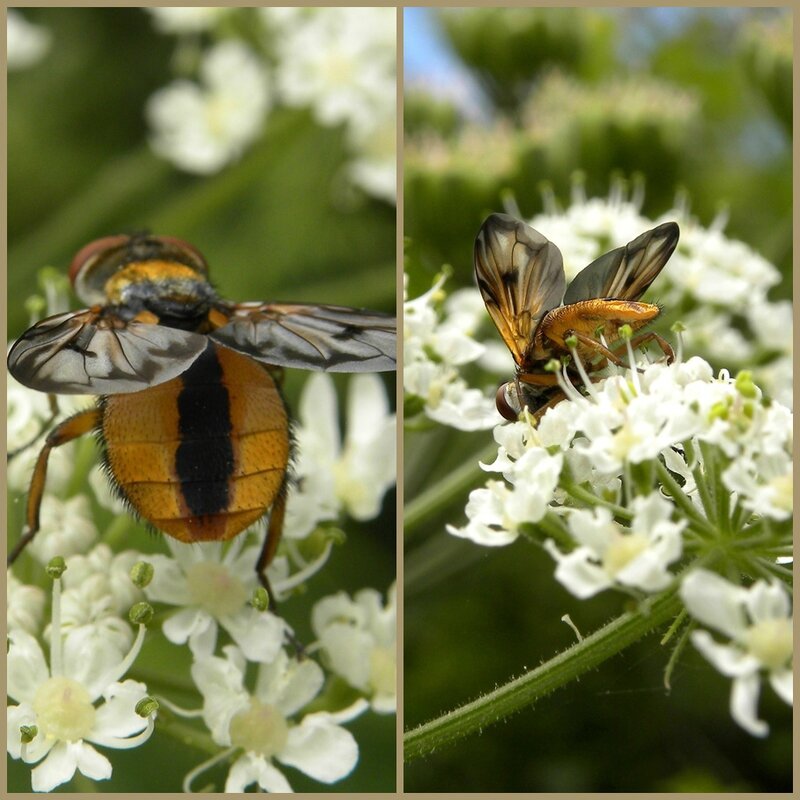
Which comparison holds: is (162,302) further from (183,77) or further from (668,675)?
(183,77)

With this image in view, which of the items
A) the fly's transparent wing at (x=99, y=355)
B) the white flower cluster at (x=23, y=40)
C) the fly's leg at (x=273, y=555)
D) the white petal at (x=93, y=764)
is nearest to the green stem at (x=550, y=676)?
the fly's leg at (x=273, y=555)

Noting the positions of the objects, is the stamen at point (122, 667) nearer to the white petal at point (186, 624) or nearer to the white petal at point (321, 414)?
the white petal at point (186, 624)

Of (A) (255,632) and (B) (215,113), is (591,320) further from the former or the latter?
(B) (215,113)

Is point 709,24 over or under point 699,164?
over

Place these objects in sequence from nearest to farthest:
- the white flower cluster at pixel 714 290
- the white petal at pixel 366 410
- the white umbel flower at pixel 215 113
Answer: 1. the white flower cluster at pixel 714 290
2. the white petal at pixel 366 410
3. the white umbel flower at pixel 215 113

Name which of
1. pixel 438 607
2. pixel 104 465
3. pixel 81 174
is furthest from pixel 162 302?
pixel 81 174

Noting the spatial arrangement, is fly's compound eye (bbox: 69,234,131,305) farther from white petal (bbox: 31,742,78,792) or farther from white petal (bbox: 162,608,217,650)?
white petal (bbox: 31,742,78,792)
